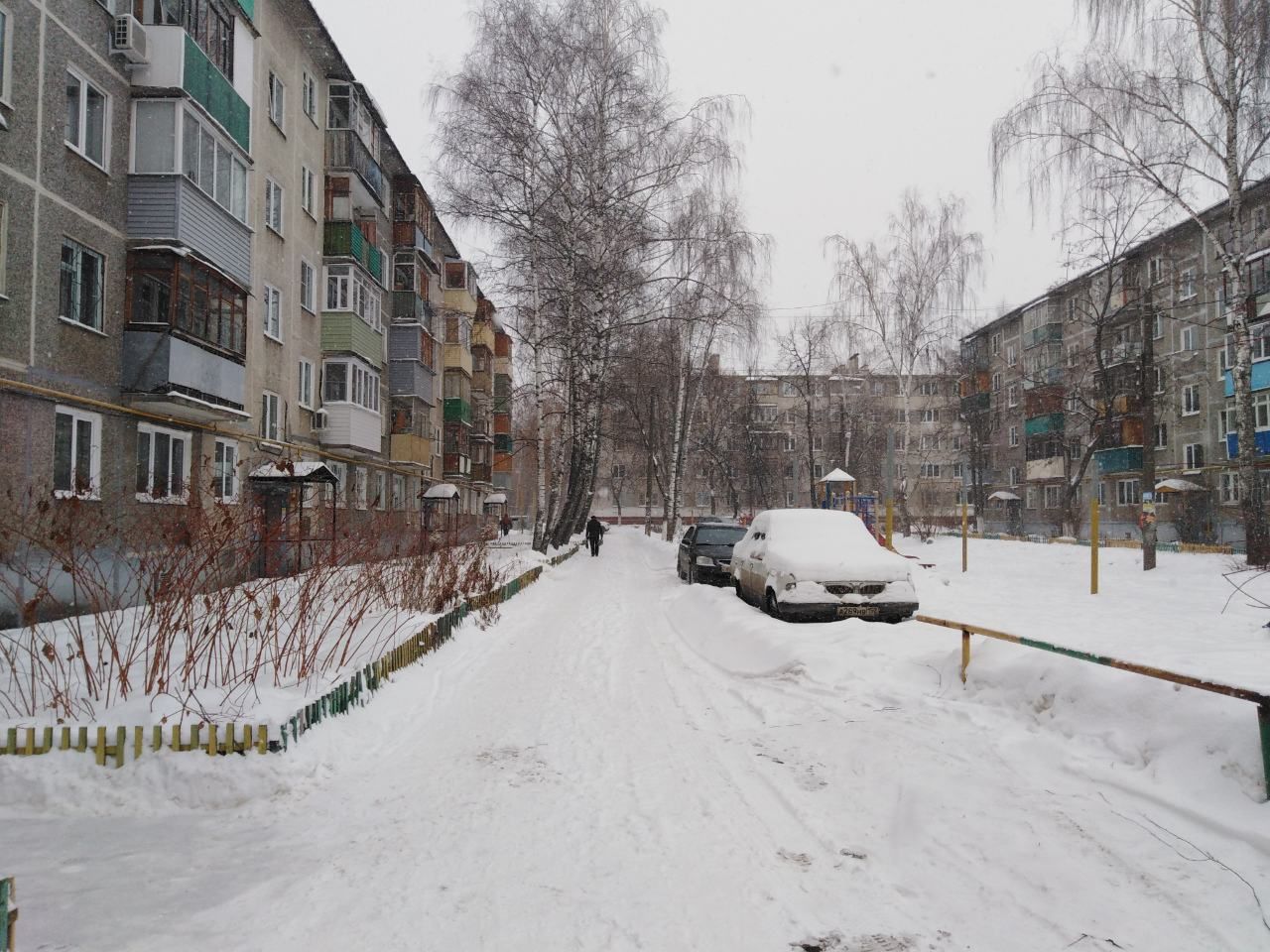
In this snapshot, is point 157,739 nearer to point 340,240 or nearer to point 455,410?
point 340,240

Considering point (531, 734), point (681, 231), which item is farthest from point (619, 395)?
point (531, 734)

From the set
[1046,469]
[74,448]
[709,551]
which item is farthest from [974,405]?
[74,448]

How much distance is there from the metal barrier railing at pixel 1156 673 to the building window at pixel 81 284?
1326cm

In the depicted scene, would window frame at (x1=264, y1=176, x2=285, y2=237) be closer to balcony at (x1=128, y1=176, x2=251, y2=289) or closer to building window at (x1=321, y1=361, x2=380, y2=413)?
building window at (x1=321, y1=361, x2=380, y2=413)

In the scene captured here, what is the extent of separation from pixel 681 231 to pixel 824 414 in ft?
111

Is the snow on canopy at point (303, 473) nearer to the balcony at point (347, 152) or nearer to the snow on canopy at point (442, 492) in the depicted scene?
the balcony at point (347, 152)

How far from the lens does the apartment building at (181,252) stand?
1224cm

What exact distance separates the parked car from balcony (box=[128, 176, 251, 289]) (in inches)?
448

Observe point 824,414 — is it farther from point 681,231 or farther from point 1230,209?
point 1230,209

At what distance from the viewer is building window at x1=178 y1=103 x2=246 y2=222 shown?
1478 cm

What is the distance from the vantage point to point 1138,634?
1008 cm

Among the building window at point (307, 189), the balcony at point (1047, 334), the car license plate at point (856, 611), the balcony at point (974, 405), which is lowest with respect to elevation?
the car license plate at point (856, 611)

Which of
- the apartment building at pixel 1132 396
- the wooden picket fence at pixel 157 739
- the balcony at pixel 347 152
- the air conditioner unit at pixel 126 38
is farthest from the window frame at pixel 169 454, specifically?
the apartment building at pixel 1132 396

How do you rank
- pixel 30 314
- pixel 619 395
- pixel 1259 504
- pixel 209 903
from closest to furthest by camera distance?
pixel 209 903 < pixel 30 314 < pixel 1259 504 < pixel 619 395
